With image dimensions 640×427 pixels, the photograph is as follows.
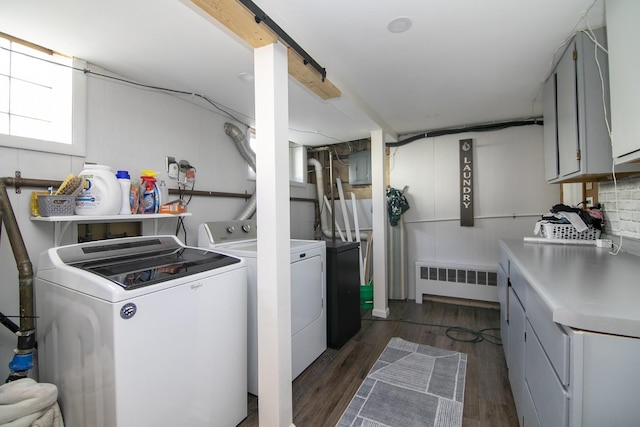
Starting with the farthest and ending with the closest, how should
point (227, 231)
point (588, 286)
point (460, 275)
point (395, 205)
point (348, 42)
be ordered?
point (395, 205) → point (460, 275) → point (227, 231) → point (348, 42) → point (588, 286)

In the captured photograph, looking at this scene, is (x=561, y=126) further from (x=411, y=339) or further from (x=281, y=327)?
(x=281, y=327)

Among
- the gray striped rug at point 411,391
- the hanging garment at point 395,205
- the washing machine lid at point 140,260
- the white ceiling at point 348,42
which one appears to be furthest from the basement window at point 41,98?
the hanging garment at point 395,205

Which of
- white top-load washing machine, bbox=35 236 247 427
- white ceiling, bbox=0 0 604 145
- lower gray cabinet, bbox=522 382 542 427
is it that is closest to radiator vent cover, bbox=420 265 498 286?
white ceiling, bbox=0 0 604 145

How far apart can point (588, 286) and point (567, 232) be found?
1458 millimetres

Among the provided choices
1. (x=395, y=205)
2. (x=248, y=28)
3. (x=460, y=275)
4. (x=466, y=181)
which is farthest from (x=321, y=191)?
(x=248, y=28)

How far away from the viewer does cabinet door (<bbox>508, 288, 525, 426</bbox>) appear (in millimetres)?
1399

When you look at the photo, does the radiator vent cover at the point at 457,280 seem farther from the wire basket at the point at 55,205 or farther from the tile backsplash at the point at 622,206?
the wire basket at the point at 55,205

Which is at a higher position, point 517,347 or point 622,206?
point 622,206

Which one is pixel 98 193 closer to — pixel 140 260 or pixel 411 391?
pixel 140 260

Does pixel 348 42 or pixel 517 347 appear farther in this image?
pixel 348 42

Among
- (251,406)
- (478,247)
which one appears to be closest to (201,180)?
(251,406)

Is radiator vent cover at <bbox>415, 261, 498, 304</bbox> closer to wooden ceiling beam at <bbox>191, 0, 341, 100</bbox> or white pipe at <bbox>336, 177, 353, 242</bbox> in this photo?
white pipe at <bbox>336, 177, 353, 242</bbox>

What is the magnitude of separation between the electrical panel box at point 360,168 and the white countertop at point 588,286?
242 cm

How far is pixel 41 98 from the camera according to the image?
1.67 metres
